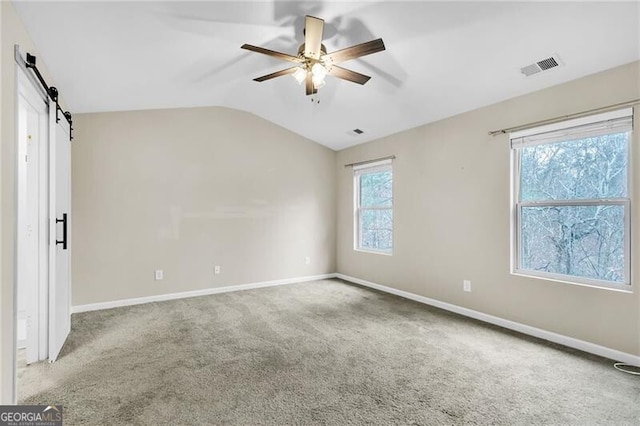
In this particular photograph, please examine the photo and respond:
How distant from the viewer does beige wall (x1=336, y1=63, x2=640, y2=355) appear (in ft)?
8.84

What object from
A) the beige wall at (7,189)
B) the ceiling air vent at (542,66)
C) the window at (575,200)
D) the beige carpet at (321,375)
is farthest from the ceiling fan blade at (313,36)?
the beige carpet at (321,375)

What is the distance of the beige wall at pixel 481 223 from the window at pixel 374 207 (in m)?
0.20

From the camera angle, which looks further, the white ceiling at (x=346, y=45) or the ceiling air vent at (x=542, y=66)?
the ceiling air vent at (x=542, y=66)

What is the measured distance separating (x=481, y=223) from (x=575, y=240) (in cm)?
87

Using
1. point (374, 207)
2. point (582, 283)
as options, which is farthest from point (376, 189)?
point (582, 283)

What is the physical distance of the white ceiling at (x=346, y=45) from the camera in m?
2.32

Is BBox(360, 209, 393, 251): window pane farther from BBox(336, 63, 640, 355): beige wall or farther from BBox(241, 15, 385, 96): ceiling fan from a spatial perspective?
BBox(241, 15, 385, 96): ceiling fan

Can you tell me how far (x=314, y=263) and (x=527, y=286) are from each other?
337 cm

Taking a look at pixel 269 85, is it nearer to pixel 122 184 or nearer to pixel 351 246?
pixel 122 184

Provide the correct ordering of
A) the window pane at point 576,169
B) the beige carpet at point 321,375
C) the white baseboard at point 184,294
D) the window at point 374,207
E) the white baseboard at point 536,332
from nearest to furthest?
1. the beige carpet at point 321,375
2. the white baseboard at point 536,332
3. the window pane at point 576,169
4. the white baseboard at point 184,294
5. the window at point 374,207

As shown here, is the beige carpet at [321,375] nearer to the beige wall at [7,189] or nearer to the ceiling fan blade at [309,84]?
the beige wall at [7,189]

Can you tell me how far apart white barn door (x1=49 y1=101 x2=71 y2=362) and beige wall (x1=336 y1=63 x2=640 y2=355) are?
390cm

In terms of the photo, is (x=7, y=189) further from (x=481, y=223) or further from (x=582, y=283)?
(x=582, y=283)

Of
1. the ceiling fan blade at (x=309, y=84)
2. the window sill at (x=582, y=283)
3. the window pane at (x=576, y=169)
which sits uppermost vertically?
the ceiling fan blade at (x=309, y=84)
